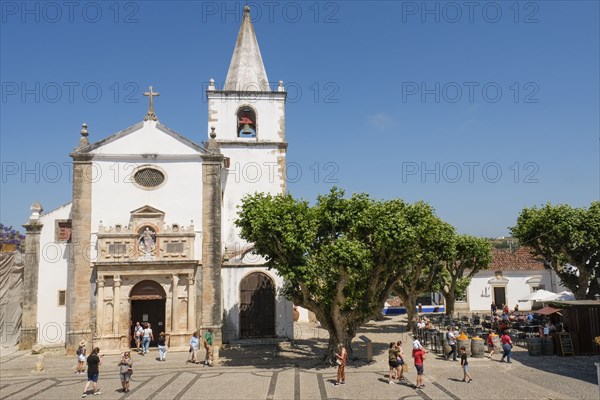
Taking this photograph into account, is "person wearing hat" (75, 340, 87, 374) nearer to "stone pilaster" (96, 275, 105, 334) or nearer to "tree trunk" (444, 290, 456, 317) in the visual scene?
"stone pilaster" (96, 275, 105, 334)

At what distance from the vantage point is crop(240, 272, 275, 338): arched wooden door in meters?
27.6

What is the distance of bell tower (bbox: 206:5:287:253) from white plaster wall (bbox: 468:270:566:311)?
24.8 meters

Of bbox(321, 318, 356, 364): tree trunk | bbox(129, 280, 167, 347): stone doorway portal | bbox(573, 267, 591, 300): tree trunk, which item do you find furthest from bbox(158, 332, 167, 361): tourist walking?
bbox(573, 267, 591, 300): tree trunk

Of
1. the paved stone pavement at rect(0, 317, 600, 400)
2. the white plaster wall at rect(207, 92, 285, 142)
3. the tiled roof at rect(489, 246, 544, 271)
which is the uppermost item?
the white plaster wall at rect(207, 92, 285, 142)

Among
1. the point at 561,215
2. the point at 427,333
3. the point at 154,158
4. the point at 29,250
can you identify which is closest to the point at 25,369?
the point at 29,250

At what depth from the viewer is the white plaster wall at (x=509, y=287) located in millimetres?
47094

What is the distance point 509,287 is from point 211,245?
3231cm

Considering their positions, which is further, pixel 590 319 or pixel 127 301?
pixel 127 301

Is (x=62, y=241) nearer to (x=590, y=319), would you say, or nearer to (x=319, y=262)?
(x=319, y=262)

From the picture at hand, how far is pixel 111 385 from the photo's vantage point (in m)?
18.2

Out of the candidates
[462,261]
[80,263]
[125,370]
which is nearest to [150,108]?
[80,263]

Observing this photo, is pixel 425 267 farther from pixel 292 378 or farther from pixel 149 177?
pixel 149 177

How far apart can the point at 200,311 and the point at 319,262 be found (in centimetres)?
839

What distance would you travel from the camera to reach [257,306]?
27.8m
